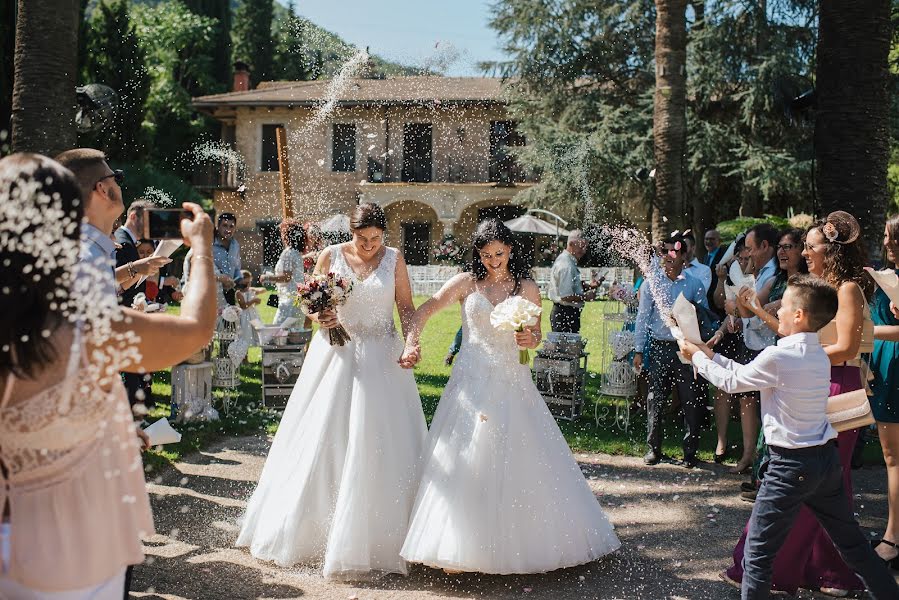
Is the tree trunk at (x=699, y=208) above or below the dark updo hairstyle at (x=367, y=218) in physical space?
above

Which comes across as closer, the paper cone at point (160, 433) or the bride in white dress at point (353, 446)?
the paper cone at point (160, 433)

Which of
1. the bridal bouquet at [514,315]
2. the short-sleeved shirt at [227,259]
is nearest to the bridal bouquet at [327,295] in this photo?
the bridal bouquet at [514,315]

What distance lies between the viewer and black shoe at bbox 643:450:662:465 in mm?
7773

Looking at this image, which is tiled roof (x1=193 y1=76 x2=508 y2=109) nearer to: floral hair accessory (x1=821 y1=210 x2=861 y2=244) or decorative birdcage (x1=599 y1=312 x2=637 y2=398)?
decorative birdcage (x1=599 y1=312 x2=637 y2=398)

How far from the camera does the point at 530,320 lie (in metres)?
5.01

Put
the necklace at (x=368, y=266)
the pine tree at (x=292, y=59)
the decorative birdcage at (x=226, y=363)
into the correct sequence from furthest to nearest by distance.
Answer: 1. the pine tree at (x=292, y=59)
2. the decorative birdcage at (x=226, y=363)
3. the necklace at (x=368, y=266)

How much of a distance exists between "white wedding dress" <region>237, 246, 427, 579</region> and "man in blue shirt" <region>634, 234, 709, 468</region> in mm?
3192

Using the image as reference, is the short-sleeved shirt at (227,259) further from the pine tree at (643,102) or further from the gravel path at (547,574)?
the pine tree at (643,102)

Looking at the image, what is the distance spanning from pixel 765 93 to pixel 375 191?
15.5 metres

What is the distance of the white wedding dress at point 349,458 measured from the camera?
4900mm

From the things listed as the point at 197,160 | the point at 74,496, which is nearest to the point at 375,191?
the point at 197,160

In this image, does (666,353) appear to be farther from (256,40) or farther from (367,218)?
(256,40)

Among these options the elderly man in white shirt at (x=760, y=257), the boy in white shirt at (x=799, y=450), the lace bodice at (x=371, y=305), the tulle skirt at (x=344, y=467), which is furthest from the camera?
the elderly man in white shirt at (x=760, y=257)

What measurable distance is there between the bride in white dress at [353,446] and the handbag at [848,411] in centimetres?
243
